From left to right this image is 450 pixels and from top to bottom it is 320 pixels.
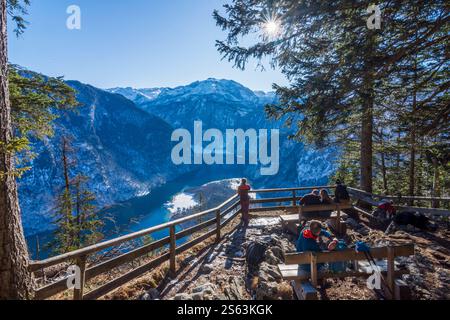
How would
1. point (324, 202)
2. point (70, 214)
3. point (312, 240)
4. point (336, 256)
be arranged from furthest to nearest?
point (70, 214) < point (324, 202) < point (312, 240) < point (336, 256)

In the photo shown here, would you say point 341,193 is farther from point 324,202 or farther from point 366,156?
point 366,156

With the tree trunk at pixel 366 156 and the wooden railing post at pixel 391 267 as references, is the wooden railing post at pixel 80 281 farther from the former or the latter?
the tree trunk at pixel 366 156

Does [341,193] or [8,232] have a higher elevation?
[8,232]

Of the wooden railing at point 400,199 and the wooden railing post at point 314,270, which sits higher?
the wooden railing at point 400,199

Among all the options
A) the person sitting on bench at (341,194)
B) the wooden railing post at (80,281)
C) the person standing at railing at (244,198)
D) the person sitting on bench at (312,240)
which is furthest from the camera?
the person standing at railing at (244,198)

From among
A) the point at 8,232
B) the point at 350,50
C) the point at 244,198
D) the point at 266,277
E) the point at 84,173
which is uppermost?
the point at 350,50

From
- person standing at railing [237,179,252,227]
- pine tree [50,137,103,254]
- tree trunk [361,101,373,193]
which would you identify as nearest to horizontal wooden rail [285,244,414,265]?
person standing at railing [237,179,252,227]

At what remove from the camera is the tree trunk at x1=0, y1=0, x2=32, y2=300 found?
2.90 m

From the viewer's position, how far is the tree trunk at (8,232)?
2.90 metres

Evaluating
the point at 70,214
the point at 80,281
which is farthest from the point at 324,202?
the point at 70,214

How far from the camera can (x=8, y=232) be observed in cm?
294

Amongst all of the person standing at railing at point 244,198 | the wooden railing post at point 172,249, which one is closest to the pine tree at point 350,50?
the person standing at railing at point 244,198
